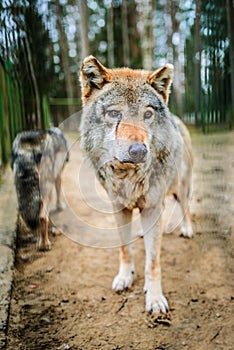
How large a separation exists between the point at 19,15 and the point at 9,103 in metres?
1.72

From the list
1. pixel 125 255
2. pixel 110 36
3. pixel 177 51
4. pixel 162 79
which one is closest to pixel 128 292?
pixel 125 255

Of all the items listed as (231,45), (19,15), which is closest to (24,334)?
(231,45)

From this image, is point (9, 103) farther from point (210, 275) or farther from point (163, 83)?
point (210, 275)

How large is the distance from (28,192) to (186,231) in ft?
5.65

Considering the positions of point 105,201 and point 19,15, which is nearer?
point 105,201

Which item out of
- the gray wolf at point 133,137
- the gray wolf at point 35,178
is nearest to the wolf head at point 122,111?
the gray wolf at point 133,137

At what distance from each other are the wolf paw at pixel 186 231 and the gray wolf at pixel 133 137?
107 centimetres

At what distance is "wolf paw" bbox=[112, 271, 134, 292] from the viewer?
8.75 feet

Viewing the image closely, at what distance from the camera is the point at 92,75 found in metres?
2.35

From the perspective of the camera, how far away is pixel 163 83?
94.7 inches

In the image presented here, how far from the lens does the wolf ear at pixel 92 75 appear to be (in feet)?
7.36

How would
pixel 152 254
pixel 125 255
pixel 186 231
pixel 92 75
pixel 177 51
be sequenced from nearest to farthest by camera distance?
pixel 92 75
pixel 152 254
pixel 125 255
pixel 186 231
pixel 177 51

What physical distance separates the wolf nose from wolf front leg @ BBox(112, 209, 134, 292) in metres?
0.85

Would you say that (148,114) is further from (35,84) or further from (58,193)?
(35,84)
